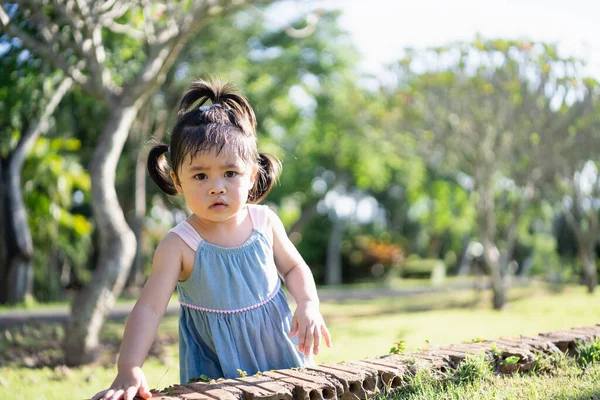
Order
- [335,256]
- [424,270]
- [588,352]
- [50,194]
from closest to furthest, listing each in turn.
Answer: [588,352]
[50,194]
[424,270]
[335,256]

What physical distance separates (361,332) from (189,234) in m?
7.78

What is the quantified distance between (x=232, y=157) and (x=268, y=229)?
0.44 meters

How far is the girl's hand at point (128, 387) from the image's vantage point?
2.23m

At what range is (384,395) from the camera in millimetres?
2676

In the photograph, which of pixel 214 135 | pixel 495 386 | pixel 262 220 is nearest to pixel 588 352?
pixel 495 386

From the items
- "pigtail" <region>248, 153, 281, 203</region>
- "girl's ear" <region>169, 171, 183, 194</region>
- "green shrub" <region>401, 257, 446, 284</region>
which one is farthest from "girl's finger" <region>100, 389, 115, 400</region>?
"green shrub" <region>401, 257, 446, 284</region>

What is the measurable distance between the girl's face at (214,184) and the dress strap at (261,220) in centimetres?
23

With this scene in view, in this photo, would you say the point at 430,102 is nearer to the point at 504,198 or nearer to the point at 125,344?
the point at 504,198

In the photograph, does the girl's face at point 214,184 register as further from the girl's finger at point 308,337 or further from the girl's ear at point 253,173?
the girl's finger at point 308,337

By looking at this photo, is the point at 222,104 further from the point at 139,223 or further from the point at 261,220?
the point at 139,223

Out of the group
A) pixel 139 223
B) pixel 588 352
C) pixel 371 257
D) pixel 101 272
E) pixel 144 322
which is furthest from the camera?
pixel 371 257

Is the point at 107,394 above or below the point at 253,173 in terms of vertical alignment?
below

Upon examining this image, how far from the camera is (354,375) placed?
260cm

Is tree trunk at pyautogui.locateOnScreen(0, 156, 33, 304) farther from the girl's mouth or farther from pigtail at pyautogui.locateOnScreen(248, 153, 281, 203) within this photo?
the girl's mouth
